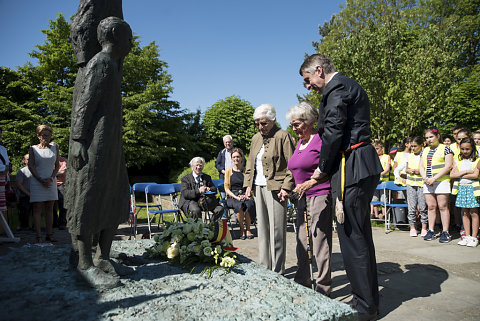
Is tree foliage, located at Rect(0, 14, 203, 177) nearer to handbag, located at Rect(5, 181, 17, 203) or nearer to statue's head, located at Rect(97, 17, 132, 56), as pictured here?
handbag, located at Rect(5, 181, 17, 203)

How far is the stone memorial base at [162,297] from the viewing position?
2334mm

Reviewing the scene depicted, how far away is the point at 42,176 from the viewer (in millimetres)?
5770

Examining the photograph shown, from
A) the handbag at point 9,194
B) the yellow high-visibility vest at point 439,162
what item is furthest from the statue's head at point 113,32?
the yellow high-visibility vest at point 439,162

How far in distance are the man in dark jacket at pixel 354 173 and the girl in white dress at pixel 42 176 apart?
491cm

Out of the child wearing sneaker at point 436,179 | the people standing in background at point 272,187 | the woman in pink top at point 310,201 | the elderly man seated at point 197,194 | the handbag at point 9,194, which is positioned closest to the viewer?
the woman in pink top at point 310,201

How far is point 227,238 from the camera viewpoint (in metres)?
3.92

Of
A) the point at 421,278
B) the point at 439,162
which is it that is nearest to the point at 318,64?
the point at 421,278

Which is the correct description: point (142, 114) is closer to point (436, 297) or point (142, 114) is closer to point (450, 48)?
point (450, 48)

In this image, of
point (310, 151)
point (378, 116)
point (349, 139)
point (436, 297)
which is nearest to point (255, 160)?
point (310, 151)

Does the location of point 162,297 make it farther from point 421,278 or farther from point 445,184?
point 445,184

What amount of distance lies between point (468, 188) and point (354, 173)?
447 centimetres

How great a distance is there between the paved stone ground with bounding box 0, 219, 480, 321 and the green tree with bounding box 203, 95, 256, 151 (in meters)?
23.6

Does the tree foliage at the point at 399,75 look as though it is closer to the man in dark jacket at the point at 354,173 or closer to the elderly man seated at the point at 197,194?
the elderly man seated at the point at 197,194

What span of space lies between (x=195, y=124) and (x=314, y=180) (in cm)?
2711
